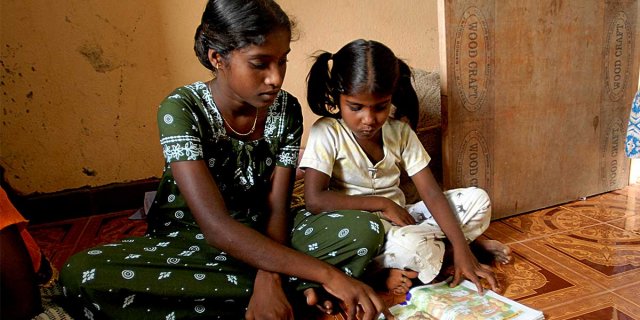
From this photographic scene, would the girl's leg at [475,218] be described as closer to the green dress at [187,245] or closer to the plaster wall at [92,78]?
the green dress at [187,245]

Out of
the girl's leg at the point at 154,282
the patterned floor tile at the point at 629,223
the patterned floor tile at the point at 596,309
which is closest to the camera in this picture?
the girl's leg at the point at 154,282

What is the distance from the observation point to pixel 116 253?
1.13m

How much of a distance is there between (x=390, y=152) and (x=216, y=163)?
0.56 metres

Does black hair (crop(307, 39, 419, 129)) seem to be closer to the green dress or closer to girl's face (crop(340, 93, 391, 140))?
girl's face (crop(340, 93, 391, 140))

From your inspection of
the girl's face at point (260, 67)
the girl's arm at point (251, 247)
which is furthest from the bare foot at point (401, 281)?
the girl's face at point (260, 67)

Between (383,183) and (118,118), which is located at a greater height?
(118,118)

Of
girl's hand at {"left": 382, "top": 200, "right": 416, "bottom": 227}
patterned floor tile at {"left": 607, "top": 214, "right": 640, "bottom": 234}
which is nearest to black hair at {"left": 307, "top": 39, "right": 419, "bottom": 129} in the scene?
girl's hand at {"left": 382, "top": 200, "right": 416, "bottom": 227}

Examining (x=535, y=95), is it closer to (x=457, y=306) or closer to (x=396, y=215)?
(x=396, y=215)

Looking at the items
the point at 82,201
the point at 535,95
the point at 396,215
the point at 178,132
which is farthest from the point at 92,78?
the point at 535,95

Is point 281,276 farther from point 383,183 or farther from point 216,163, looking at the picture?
point 383,183

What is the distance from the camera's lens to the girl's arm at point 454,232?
1312 millimetres

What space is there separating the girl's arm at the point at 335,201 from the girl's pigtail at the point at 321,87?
24 centimetres

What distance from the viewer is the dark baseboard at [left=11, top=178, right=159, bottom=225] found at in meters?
2.10

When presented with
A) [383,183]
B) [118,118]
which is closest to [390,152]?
[383,183]
